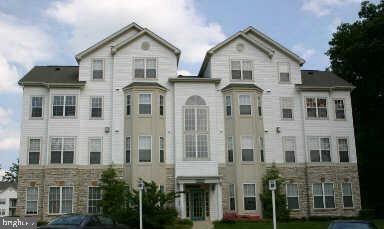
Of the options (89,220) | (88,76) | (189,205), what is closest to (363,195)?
(189,205)

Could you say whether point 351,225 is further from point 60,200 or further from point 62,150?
point 62,150

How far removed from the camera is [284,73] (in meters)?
39.8

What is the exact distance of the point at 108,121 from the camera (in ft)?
121

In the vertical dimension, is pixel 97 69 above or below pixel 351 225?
above

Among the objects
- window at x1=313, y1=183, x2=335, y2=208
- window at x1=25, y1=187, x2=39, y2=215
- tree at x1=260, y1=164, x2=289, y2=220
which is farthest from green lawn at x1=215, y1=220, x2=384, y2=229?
window at x1=25, y1=187, x2=39, y2=215

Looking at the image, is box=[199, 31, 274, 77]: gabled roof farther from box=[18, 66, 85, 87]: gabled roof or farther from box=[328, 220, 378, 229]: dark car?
box=[328, 220, 378, 229]: dark car

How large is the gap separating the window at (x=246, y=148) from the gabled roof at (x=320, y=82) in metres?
6.14

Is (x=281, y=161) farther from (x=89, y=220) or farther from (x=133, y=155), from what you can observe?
(x=89, y=220)

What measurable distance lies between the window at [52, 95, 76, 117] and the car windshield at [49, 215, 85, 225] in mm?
18427

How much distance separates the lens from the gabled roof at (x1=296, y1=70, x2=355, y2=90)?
39406 mm

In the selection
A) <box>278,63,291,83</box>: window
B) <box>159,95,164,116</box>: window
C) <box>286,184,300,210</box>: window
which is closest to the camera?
<box>159,95,164,116</box>: window

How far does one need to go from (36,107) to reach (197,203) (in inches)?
547

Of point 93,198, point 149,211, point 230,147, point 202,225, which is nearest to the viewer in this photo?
point 149,211

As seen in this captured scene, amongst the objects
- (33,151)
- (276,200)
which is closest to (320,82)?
(276,200)
